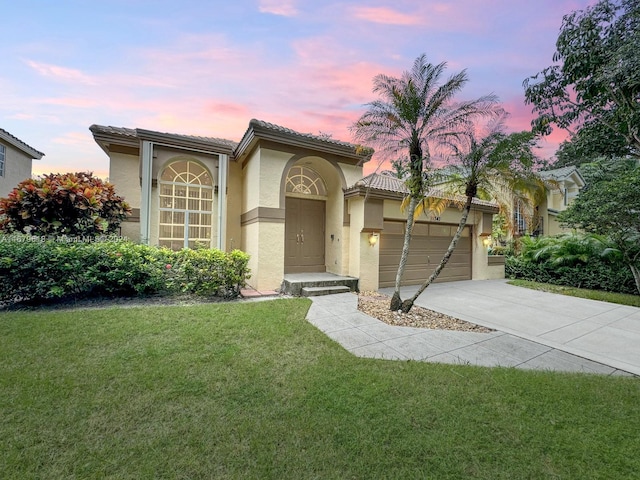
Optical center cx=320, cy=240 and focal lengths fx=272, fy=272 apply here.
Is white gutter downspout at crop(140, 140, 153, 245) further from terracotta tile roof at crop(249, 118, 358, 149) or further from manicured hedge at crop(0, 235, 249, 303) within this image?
terracotta tile roof at crop(249, 118, 358, 149)

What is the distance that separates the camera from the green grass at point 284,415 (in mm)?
2141

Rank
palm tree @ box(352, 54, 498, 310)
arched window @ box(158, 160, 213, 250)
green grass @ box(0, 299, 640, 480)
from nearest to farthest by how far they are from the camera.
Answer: green grass @ box(0, 299, 640, 480)
palm tree @ box(352, 54, 498, 310)
arched window @ box(158, 160, 213, 250)

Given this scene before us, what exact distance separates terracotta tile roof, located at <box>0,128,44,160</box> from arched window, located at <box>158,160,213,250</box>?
10.1 metres

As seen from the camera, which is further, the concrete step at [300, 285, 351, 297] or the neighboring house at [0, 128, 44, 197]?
the neighboring house at [0, 128, 44, 197]

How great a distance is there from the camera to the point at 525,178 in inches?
245

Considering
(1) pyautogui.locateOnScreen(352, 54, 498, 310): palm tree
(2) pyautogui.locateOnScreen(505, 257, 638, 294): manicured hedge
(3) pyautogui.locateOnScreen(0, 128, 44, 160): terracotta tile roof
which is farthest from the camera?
(3) pyautogui.locateOnScreen(0, 128, 44, 160): terracotta tile roof

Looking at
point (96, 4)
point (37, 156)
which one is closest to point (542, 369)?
point (96, 4)

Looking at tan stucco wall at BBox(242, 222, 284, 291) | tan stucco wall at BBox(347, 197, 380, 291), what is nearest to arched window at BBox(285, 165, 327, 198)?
tan stucco wall at BBox(347, 197, 380, 291)

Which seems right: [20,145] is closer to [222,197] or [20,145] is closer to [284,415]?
[222,197]

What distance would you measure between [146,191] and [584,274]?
647 inches

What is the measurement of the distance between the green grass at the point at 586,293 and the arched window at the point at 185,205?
41.8ft

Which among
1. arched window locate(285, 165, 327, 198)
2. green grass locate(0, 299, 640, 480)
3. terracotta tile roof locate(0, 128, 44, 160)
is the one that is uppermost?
terracotta tile roof locate(0, 128, 44, 160)

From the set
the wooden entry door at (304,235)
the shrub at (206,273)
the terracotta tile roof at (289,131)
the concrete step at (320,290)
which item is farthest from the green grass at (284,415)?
the terracotta tile roof at (289,131)

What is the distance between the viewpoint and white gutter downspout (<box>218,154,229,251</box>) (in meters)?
9.13
